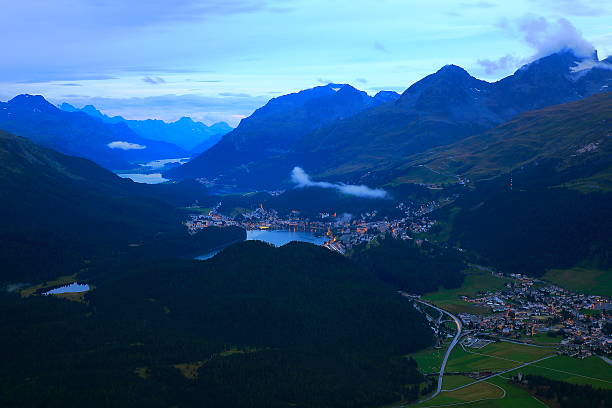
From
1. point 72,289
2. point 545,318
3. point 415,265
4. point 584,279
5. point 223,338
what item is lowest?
point 545,318

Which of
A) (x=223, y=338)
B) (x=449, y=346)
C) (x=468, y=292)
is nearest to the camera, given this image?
(x=223, y=338)

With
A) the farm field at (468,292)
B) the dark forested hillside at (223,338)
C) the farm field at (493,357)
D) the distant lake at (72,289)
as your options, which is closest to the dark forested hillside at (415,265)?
the farm field at (468,292)

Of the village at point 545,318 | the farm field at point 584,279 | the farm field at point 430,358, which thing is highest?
the farm field at point 584,279

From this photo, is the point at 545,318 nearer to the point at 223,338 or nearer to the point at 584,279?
the point at 584,279

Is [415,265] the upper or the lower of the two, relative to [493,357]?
upper

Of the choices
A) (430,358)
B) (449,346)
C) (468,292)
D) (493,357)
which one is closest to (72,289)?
(430,358)

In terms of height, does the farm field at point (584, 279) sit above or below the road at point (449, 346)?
above

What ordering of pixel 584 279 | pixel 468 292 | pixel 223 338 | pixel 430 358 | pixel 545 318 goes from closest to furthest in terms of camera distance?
1. pixel 430 358
2. pixel 223 338
3. pixel 545 318
4. pixel 584 279
5. pixel 468 292

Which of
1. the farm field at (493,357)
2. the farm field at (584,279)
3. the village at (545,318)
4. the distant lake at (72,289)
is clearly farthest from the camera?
the distant lake at (72,289)

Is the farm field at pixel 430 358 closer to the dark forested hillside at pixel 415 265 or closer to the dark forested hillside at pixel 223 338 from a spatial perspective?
the dark forested hillside at pixel 223 338
